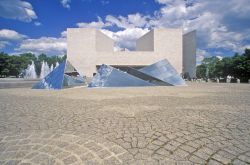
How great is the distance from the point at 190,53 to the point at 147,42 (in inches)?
574

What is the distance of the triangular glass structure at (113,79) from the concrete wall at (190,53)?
44.2 meters

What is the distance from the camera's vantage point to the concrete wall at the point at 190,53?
59906 millimetres

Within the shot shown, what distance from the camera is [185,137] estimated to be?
3.61 m

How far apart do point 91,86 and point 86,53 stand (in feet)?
121

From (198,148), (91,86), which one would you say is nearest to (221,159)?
(198,148)

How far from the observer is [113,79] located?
64.5 feet

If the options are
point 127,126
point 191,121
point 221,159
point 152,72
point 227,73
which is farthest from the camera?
point 227,73

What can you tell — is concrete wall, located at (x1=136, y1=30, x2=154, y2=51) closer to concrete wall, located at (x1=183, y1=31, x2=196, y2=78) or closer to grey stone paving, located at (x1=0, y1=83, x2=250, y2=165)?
concrete wall, located at (x1=183, y1=31, x2=196, y2=78)

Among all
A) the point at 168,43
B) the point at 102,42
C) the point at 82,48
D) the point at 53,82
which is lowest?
the point at 53,82

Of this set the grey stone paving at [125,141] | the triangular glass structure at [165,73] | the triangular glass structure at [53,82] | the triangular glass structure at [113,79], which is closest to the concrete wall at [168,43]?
the triangular glass structure at [165,73]

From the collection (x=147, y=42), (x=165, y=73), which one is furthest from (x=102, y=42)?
(x=165, y=73)

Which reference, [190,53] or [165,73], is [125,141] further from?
[190,53]

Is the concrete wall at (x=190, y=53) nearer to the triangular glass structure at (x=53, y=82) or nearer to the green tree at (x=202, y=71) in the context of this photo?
the green tree at (x=202, y=71)

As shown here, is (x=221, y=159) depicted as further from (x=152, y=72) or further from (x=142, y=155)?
(x=152, y=72)
